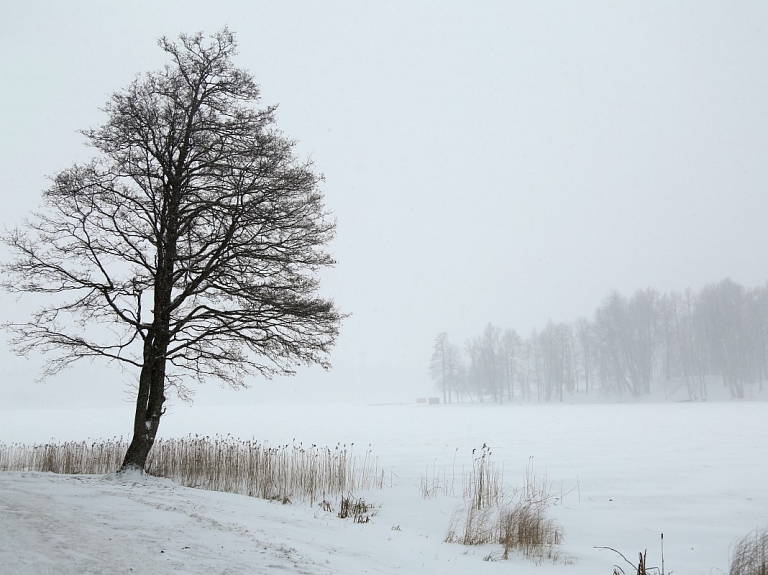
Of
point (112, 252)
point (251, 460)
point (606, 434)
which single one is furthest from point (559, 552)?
point (606, 434)

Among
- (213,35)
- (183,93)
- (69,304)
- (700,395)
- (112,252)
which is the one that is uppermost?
(213,35)

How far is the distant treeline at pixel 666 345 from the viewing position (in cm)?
5966

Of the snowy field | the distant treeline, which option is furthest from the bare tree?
the snowy field

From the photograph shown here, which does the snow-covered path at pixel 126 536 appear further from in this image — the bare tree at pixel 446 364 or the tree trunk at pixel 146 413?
the bare tree at pixel 446 364

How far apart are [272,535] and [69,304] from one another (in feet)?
26.8

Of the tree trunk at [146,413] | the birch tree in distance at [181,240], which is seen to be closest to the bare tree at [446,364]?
the birch tree in distance at [181,240]

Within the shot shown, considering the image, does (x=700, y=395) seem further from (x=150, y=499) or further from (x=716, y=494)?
(x=150, y=499)

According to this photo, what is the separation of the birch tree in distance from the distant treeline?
6352 centimetres

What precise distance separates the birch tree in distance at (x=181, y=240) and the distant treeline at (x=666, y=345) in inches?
2501

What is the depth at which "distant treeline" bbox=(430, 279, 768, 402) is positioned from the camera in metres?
59.7

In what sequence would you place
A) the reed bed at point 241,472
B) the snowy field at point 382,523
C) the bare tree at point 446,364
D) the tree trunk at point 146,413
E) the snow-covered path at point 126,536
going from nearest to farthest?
the snow-covered path at point 126,536, the snowy field at point 382,523, the tree trunk at point 146,413, the reed bed at point 241,472, the bare tree at point 446,364

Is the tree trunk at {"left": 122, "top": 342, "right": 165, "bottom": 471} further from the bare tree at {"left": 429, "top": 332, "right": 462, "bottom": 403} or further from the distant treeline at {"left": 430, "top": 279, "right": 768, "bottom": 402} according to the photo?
the bare tree at {"left": 429, "top": 332, "right": 462, "bottom": 403}

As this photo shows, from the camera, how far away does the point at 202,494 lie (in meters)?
8.45

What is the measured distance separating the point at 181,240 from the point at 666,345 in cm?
7235
